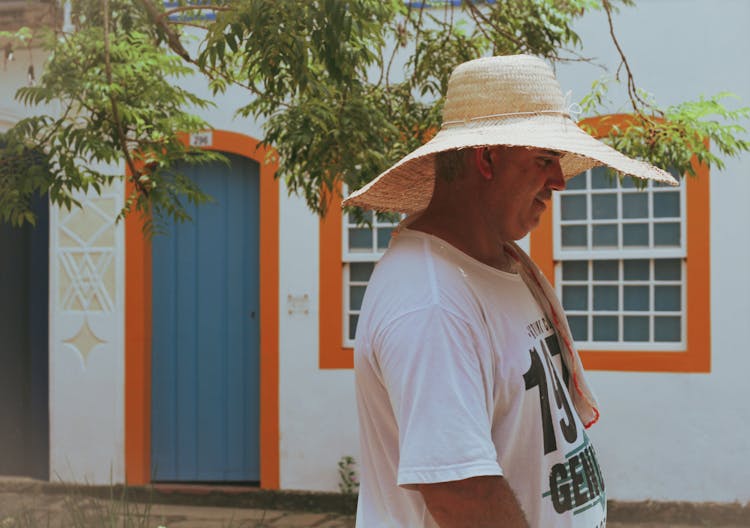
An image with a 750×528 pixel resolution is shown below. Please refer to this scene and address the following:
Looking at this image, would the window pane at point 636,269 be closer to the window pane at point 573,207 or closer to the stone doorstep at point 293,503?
the window pane at point 573,207

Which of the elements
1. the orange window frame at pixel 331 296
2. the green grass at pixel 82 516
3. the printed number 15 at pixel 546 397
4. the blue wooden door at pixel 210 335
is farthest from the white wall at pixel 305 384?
the printed number 15 at pixel 546 397

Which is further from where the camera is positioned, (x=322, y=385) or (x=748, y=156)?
(x=322, y=385)

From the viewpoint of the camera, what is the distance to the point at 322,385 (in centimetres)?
718

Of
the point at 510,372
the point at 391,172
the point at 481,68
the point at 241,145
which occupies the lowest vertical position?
the point at 510,372

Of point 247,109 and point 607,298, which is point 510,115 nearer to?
point 247,109

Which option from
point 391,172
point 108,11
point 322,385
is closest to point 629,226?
point 322,385

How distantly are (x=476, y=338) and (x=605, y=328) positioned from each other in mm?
5369

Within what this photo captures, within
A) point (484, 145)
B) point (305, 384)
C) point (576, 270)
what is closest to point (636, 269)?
point (576, 270)

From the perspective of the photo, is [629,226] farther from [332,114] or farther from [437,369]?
[437,369]

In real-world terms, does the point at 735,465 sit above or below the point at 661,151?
below

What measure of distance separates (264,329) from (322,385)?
61 centimetres

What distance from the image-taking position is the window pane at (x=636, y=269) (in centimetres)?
689

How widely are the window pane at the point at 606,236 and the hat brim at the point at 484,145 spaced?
478 cm

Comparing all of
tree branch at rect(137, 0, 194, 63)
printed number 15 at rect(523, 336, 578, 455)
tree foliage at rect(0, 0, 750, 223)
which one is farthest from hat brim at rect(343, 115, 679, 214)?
tree branch at rect(137, 0, 194, 63)
